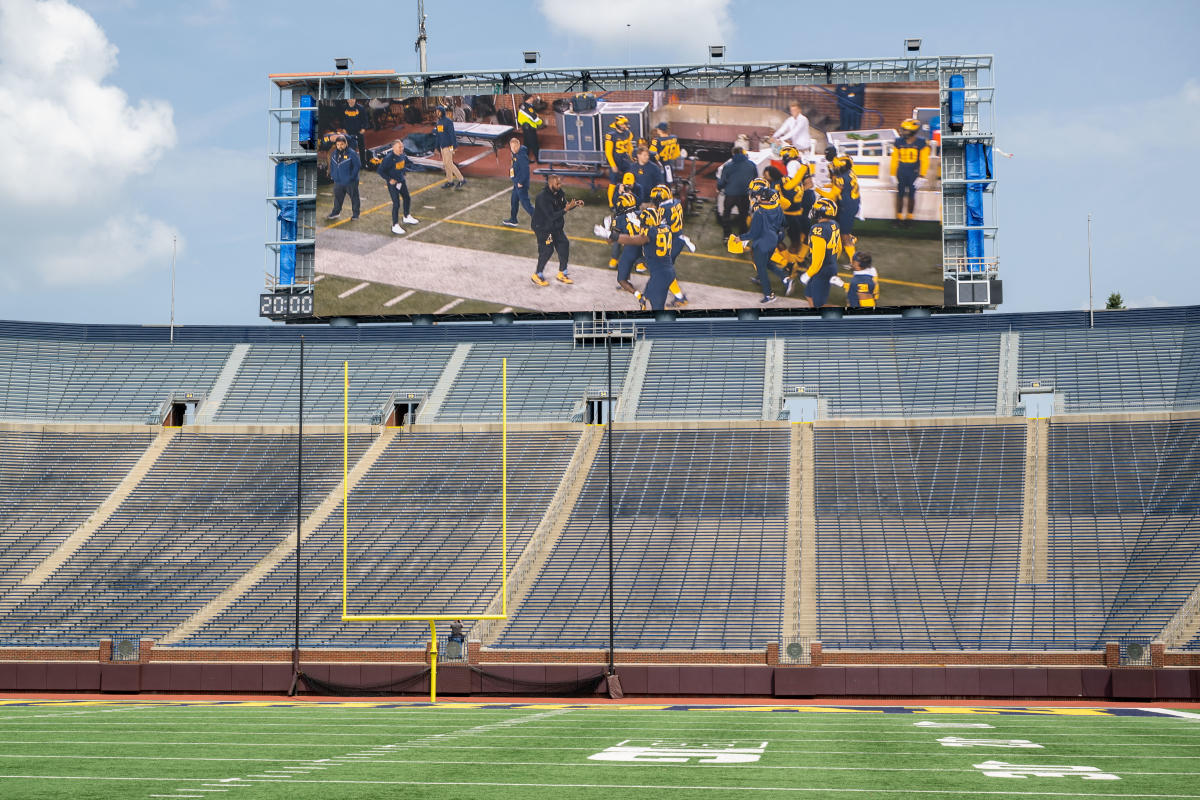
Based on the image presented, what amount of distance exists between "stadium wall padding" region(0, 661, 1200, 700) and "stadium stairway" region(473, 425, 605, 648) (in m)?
2.52

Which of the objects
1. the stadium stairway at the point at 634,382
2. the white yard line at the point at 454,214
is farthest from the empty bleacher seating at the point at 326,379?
the stadium stairway at the point at 634,382

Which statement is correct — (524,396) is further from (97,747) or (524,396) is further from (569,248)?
(97,747)

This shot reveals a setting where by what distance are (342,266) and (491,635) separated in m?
16.5

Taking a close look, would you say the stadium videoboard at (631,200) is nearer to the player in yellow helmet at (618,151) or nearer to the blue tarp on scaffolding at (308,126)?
the player in yellow helmet at (618,151)

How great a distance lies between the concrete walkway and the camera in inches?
1609

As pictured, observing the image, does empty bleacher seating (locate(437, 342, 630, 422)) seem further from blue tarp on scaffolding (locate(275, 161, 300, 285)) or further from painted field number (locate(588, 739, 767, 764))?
painted field number (locate(588, 739, 767, 764))

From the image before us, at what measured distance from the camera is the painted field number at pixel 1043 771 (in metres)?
13.4

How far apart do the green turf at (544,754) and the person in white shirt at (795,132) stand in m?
21.8

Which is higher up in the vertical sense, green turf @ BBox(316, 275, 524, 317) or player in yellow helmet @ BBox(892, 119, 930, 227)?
player in yellow helmet @ BBox(892, 119, 930, 227)

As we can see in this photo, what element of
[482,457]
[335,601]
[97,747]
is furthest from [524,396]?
[97,747]

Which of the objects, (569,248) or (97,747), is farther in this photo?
(569,248)

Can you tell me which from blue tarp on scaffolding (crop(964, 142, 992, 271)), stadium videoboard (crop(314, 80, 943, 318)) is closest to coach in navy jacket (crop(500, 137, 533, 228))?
stadium videoboard (crop(314, 80, 943, 318))

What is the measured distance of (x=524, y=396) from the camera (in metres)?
41.2

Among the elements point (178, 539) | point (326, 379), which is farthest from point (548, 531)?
point (326, 379)
